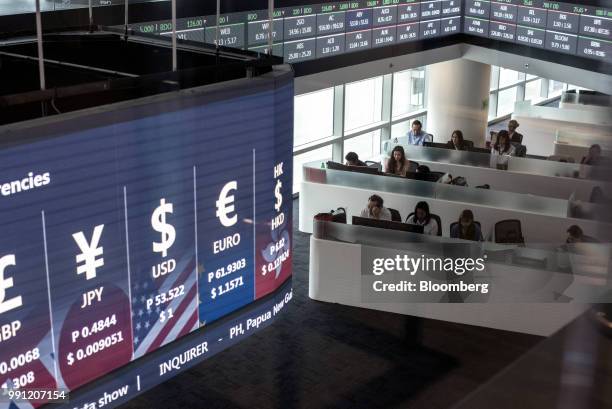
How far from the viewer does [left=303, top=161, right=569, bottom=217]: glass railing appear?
10.1 meters

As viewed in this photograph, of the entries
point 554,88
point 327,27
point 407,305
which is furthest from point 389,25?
point 554,88

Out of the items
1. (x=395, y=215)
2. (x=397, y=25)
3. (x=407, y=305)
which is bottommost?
(x=407, y=305)

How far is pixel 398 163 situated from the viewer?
11.3 m

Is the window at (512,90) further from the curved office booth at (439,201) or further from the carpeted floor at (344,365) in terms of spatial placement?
the carpeted floor at (344,365)

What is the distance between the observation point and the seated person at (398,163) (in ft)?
37.1

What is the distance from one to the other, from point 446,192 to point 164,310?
25.3ft

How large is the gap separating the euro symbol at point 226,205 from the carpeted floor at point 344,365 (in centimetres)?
409

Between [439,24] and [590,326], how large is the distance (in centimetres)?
1170

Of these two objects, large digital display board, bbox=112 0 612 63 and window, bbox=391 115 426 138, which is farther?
window, bbox=391 115 426 138

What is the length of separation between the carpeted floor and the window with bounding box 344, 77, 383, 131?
20.2ft

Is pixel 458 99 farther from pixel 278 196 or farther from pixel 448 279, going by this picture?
pixel 278 196

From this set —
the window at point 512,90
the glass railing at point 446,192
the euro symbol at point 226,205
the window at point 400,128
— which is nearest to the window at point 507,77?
the window at point 512,90

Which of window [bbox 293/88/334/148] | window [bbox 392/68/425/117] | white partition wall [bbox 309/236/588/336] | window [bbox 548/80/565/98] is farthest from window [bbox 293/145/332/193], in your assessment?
window [bbox 548/80/565/98]

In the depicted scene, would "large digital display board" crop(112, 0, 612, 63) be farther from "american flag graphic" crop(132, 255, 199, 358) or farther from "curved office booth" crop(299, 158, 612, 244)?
"american flag graphic" crop(132, 255, 199, 358)
